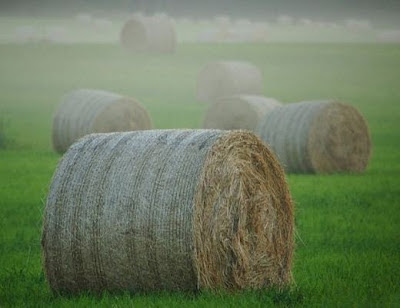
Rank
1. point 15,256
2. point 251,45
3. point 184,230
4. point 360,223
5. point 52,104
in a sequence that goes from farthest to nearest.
→ point 251,45
point 52,104
point 360,223
point 15,256
point 184,230

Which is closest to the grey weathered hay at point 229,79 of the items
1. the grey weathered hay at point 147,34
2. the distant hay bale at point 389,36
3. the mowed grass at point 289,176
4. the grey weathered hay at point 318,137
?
the mowed grass at point 289,176

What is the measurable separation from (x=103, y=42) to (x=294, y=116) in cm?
4409

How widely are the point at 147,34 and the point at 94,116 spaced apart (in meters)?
29.8

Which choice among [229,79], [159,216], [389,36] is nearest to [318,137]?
[159,216]

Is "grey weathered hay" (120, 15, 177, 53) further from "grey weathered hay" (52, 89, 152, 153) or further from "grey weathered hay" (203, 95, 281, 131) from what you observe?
"grey weathered hay" (52, 89, 152, 153)

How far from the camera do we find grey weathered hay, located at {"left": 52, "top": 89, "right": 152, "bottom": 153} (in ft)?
72.3

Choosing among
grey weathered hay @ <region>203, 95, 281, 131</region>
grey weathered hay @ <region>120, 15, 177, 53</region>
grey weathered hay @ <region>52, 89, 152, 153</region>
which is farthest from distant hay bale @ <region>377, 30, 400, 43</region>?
grey weathered hay @ <region>52, 89, 152, 153</region>

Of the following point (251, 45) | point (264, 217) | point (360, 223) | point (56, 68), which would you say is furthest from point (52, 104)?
point (264, 217)

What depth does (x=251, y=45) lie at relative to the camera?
6825cm

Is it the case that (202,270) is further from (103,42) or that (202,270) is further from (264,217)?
(103,42)

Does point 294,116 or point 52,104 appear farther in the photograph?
point 52,104

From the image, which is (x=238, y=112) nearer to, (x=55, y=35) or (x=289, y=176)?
(x=289, y=176)

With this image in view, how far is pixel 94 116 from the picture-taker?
22031 mm

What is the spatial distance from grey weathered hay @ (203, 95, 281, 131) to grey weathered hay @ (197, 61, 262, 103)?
14443mm
